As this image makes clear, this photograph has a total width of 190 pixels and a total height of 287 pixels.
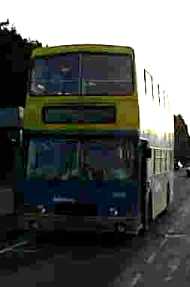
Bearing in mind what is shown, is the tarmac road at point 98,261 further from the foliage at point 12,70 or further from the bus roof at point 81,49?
the foliage at point 12,70

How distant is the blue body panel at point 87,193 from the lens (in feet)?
57.2

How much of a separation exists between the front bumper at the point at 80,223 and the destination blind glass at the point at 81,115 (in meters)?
1.91

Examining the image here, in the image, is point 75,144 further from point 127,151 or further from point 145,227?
point 145,227

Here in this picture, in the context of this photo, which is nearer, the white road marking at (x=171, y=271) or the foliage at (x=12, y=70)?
the white road marking at (x=171, y=271)

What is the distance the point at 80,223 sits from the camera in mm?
17281

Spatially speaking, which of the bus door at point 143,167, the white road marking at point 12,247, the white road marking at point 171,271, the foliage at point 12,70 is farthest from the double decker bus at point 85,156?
the foliage at point 12,70

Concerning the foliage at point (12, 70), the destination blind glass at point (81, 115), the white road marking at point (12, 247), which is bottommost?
the white road marking at point (12, 247)

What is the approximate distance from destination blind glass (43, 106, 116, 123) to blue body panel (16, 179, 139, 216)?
122 cm

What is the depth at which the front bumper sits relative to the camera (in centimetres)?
1728

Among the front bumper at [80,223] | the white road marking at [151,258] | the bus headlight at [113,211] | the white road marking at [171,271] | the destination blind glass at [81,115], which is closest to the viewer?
the white road marking at [171,271]

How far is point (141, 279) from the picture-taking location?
12.9m

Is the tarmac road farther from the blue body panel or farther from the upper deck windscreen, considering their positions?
the upper deck windscreen

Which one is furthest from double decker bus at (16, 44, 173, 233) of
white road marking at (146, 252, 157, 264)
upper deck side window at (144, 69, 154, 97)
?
upper deck side window at (144, 69, 154, 97)

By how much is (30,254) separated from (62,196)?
1.58 meters
